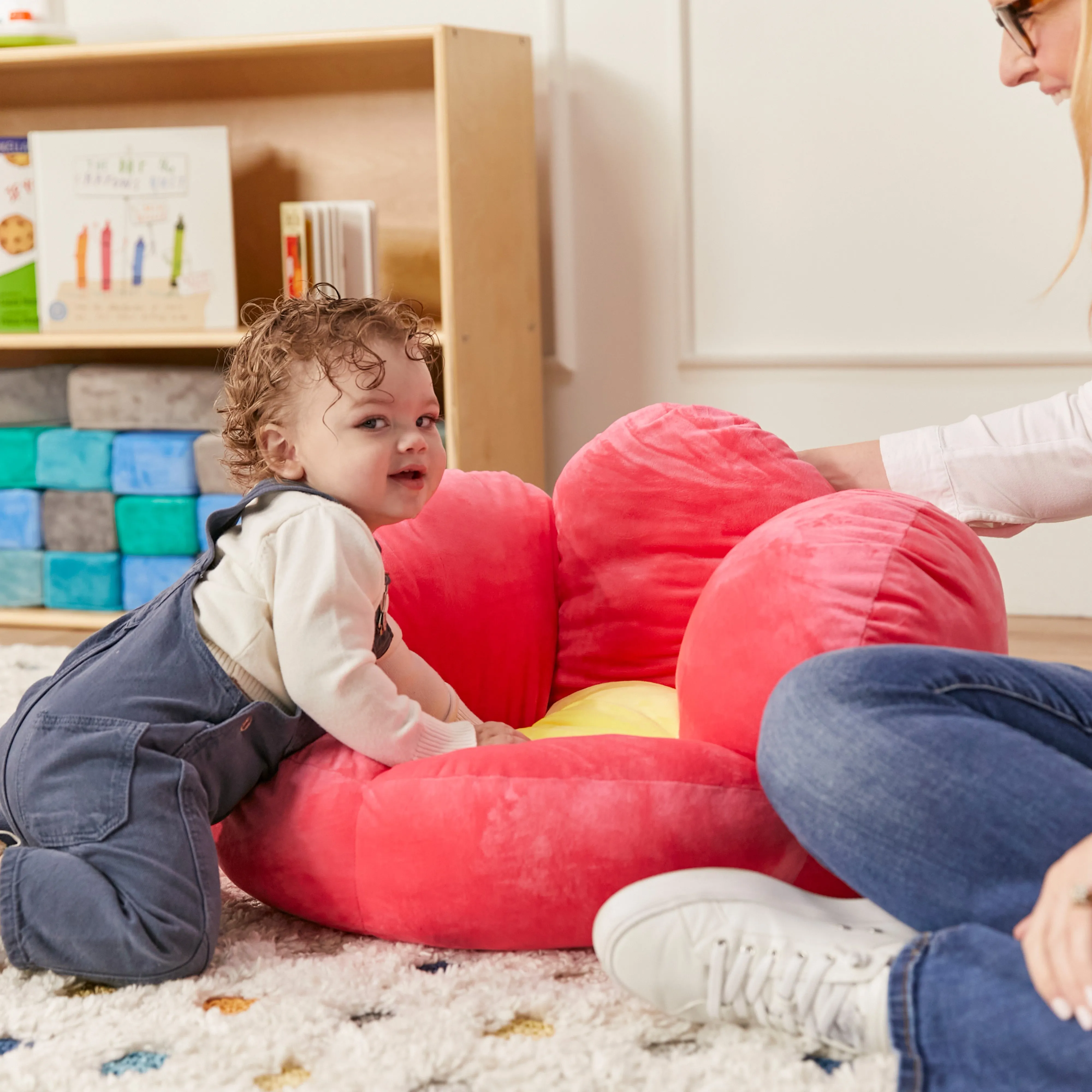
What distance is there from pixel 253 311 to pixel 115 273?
0.86ft

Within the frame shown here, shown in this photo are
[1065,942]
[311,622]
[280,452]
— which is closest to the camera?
[1065,942]

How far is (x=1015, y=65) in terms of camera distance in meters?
1.04

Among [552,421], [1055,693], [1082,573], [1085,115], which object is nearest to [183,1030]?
[1055,693]

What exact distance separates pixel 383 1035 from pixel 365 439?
495 mm

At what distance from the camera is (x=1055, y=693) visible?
0.82 m

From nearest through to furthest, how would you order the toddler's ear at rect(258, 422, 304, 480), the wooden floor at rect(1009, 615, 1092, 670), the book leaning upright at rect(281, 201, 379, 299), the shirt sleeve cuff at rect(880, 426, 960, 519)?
the toddler's ear at rect(258, 422, 304, 480) → the shirt sleeve cuff at rect(880, 426, 960, 519) → the wooden floor at rect(1009, 615, 1092, 670) → the book leaning upright at rect(281, 201, 379, 299)

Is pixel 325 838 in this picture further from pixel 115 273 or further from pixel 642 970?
pixel 115 273

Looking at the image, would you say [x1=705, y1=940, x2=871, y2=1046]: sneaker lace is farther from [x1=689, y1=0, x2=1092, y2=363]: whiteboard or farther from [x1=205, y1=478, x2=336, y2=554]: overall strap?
[x1=689, y1=0, x2=1092, y2=363]: whiteboard

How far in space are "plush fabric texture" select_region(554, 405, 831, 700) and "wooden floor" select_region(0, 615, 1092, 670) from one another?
0.92 m

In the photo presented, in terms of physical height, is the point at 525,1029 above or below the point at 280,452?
below

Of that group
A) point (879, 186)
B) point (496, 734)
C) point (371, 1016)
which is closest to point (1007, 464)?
point (496, 734)

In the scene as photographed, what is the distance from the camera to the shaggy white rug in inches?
30.4

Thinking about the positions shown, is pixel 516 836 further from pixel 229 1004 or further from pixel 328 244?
pixel 328 244

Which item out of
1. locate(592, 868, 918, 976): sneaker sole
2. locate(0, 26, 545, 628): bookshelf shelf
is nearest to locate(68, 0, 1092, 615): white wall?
locate(0, 26, 545, 628): bookshelf shelf
